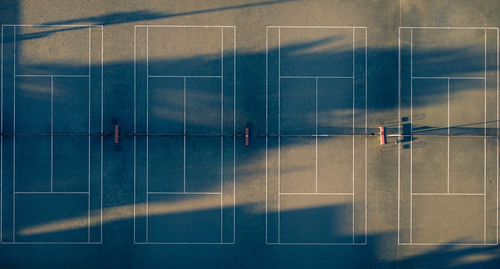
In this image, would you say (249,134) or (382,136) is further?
(249,134)

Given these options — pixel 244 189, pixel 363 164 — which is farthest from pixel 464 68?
pixel 244 189

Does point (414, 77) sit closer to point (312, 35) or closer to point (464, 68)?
point (464, 68)

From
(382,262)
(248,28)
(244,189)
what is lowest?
(382,262)

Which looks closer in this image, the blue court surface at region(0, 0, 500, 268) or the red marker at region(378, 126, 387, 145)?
the red marker at region(378, 126, 387, 145)

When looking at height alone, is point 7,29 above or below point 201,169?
above

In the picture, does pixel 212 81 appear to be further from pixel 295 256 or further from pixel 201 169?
pixel 295 256

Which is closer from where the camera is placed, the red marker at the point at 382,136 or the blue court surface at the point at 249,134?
the red marker at the point at 382,136
